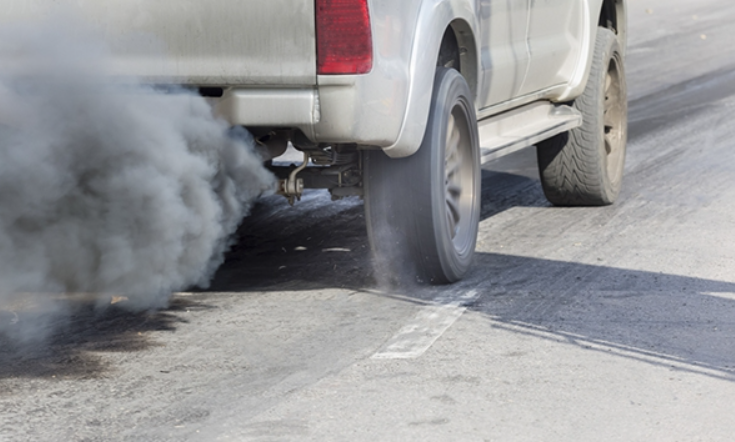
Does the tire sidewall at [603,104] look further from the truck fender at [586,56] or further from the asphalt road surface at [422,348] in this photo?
the asphalt road surface at [422,348]

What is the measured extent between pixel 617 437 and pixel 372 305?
1755mm

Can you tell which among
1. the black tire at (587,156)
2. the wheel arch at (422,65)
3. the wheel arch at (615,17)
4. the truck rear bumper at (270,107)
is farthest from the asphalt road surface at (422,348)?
the wheel arch at (615,17)

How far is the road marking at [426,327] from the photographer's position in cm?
417

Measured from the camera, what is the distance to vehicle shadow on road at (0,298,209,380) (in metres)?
4.05

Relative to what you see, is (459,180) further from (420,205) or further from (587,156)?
(587,156)

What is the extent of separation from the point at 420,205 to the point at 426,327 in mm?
685

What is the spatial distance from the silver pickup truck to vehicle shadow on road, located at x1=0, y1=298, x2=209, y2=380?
80cm

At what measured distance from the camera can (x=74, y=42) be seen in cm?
441

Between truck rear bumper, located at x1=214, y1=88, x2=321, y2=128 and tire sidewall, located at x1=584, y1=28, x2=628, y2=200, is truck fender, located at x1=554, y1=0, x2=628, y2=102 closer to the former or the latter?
tire sidewall, located at x1=584, y1=28, x2=628, y2=200

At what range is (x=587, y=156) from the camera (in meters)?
7.18

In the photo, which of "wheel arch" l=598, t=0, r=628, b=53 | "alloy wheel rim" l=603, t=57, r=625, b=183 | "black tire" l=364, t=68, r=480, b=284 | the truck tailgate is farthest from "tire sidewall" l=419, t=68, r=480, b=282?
"wheel arch" l=598, t=0, r=628, b=53

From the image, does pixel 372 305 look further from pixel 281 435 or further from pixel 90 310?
pixel 281 435

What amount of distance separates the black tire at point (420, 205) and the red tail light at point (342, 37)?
0.66 metres

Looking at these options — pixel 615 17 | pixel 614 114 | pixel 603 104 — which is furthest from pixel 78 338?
pixel 615 17
